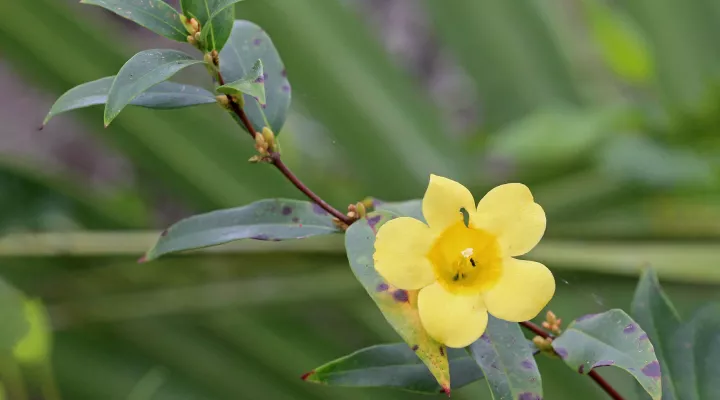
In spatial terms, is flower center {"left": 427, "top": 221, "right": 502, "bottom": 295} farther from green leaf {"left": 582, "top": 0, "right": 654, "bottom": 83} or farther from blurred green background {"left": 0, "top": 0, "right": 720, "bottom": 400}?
green leaf {"left": 582, "top": 0, "right": 654, "bottom": 83}

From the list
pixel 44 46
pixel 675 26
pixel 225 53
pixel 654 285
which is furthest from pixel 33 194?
pixel 675 26

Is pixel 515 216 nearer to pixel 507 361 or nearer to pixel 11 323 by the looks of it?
pixel 507 361

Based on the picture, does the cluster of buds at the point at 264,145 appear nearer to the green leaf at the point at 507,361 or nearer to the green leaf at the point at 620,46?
the green leaf at the point at 507,361

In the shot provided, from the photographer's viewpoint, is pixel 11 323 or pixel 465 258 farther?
pixel 11 323

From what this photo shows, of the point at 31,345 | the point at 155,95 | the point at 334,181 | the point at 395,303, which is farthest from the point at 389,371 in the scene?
the point at 334,181

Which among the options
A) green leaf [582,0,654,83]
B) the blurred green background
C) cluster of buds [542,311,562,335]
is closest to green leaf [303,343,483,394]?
cluster of buds [542,311,562,335]

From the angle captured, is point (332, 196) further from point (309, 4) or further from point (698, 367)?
point (698, 367)
